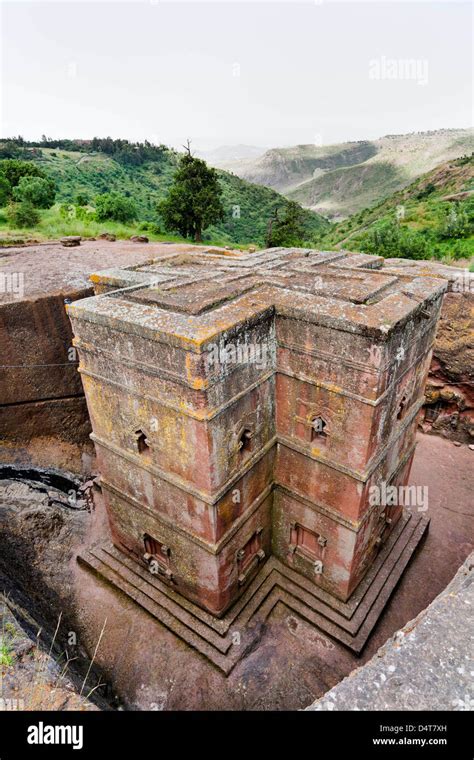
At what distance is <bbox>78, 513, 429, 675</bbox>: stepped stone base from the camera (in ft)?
28.4

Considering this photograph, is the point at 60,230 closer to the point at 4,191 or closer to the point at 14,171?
the point at 4,191

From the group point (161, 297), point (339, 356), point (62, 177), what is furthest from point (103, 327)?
point (62, 177)

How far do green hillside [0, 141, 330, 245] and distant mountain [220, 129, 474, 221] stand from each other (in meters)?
35.2

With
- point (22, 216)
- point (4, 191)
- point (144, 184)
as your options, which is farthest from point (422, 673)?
point (144, 184)

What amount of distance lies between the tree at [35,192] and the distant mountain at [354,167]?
6779 centimetres

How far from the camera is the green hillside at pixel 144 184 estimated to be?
39062 mm

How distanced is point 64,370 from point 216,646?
761 centimetres

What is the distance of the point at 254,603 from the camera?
925 cm

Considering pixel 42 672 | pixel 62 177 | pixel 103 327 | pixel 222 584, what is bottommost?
pixel 222 584

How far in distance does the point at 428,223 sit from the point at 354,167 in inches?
2957

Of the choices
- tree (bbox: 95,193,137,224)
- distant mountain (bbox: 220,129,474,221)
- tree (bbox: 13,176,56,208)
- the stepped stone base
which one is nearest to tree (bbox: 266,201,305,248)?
tree (bbox: 95,193,137,224)

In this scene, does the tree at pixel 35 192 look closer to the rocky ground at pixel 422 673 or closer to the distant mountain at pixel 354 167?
the rocky ground at pixel 422 673
